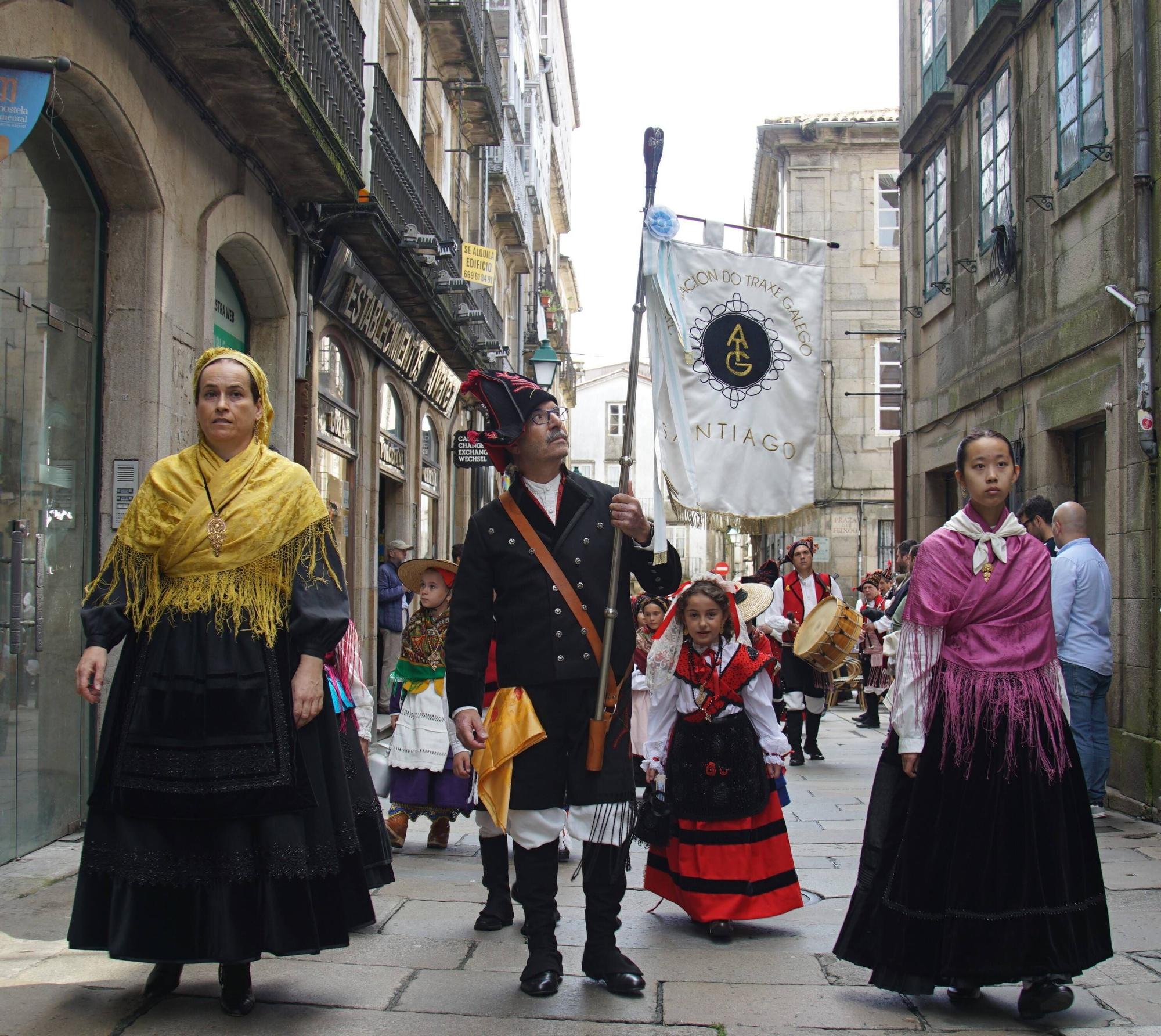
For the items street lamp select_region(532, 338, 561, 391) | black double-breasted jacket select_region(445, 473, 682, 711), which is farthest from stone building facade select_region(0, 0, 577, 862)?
black double-breasted jacket select_region(445, 473, 682, 711)

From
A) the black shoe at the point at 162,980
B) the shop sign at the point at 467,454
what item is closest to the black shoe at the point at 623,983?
the black shoe at the point at 162,980

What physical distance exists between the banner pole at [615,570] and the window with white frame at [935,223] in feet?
32.3

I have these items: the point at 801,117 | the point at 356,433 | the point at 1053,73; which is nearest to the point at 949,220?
the point at 1053,73

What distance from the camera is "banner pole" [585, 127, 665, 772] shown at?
4363 mm

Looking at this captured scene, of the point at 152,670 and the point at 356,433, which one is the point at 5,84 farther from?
the point at 356,433

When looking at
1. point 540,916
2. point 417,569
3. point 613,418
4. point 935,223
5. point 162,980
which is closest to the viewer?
point 162,980

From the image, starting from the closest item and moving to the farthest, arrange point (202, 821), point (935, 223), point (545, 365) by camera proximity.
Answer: point (202, 821) < point (935, 223) < point (545, 365)

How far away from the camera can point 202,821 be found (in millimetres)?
3916

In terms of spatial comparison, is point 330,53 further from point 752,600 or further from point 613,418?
point 613,418

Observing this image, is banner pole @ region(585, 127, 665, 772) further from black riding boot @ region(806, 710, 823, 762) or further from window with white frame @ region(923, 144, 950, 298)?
window with white frame @ region(923, 144, 950, 298)

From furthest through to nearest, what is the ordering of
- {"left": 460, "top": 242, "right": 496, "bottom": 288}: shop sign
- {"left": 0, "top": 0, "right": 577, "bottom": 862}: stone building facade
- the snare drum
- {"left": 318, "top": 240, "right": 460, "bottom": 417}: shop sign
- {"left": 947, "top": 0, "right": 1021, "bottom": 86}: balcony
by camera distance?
{"left": 460, "top": 242, "right": 496, "bottom": 288}: shop sign
{"left": 318, "top": 240, "right": 460, "bottom": 417}: shop sign
{"left": 947, "top": 0, "right": 1021, "bottom": 86}: balcony
the snare drum
{"left": 0, "top": 0, "right": 577, "bottom": 862}: stone building facade

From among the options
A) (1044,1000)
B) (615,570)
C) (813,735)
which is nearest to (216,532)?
(615,570)

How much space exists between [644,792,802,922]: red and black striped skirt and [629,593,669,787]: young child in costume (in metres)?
2.07

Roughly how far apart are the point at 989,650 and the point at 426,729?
336 cm
